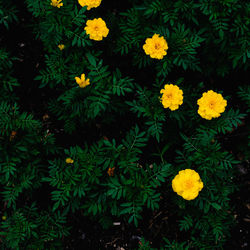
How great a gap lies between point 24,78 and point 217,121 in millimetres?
2294

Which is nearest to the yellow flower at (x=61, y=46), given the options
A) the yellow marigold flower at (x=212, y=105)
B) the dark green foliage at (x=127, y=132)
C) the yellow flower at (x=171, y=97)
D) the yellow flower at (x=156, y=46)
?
the dark green foliage at (x=127, y=132)

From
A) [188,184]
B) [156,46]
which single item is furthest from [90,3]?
[188,184]

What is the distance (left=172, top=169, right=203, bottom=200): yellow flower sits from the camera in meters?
2.14

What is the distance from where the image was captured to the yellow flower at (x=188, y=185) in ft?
7.02

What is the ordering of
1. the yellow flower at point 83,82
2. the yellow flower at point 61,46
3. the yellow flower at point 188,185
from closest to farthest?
the yellow flower at point 188,185
the yellow flower at point 83,82
the yellow flower at point 61,46

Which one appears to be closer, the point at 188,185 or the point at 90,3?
the point at 188,185

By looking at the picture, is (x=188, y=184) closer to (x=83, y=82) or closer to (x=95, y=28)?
(x=83, y=82)

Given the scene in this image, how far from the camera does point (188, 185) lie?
7.10ft

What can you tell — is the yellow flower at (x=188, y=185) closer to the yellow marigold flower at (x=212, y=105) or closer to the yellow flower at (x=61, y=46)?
the yellow marigold flower at (x=212, y=105)

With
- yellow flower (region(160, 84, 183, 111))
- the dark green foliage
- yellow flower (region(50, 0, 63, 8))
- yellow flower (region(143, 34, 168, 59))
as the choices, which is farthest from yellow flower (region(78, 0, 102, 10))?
yellow flower (region(160, 84, 183, 111))

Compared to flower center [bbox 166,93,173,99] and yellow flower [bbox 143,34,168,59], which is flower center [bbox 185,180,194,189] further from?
yellow flower [bbox 143,34,168,59]

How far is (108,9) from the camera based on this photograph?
297 cm

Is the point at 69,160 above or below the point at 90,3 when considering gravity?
below

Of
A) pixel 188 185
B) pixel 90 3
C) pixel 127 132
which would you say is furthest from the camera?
pixel 127 132
